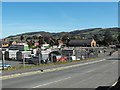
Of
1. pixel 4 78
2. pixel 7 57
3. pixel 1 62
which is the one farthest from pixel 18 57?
pixel 4 78

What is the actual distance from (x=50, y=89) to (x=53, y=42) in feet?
586

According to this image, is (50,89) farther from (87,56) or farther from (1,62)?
(87,56)

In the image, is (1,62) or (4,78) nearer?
(4,78)

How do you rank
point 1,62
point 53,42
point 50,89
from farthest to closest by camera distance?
1. point 53,42
2. point 1,62
3. point 50,89

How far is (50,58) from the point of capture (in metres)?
51.7

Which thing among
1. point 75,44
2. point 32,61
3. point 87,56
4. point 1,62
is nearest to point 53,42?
point 75,44

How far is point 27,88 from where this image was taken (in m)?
15.6

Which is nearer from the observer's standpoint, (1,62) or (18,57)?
(1,62)

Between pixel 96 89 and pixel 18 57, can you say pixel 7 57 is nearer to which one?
pixel 18 57

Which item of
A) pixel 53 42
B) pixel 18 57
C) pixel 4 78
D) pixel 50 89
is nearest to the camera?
pixel 50 89

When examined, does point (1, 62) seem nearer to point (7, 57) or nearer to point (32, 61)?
point (32, 61)

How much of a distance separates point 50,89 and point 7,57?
52.5 metres

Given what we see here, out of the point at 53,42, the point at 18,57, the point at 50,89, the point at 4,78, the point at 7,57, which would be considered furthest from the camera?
the point at 53,42

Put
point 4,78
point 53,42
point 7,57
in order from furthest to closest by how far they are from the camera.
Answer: point 53,42, point 7,57, point 4,78
